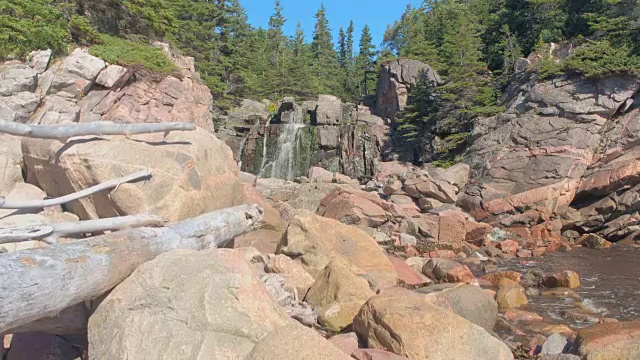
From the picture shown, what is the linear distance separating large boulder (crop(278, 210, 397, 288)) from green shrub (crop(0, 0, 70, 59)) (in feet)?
51.5

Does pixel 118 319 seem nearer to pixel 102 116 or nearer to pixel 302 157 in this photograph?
pixel 102 116

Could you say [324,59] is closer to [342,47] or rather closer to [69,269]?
[342,47]

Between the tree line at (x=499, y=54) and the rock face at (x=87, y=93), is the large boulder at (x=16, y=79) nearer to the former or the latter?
the rock face at (x=87, y=93)

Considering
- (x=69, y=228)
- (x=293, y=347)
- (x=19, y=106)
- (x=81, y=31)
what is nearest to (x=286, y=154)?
(x=81, y=31)

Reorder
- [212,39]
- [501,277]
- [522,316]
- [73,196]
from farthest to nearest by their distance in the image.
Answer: [212,39] → [501,277] → [522,316] → [73,196]

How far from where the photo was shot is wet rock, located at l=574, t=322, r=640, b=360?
5880 mm

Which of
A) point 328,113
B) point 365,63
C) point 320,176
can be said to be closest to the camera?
point 320,176

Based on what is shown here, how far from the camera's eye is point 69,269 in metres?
4.52

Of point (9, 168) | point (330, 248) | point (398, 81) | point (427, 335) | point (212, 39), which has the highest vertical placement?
point (212, 39)

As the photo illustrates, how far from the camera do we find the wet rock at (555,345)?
23.8ft

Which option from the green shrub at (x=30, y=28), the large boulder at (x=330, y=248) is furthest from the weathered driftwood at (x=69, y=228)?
the green shrub at (x=30, y=28)

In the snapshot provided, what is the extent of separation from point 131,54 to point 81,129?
1955cm

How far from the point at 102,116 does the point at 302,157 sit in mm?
15363

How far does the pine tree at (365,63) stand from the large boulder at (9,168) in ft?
182
